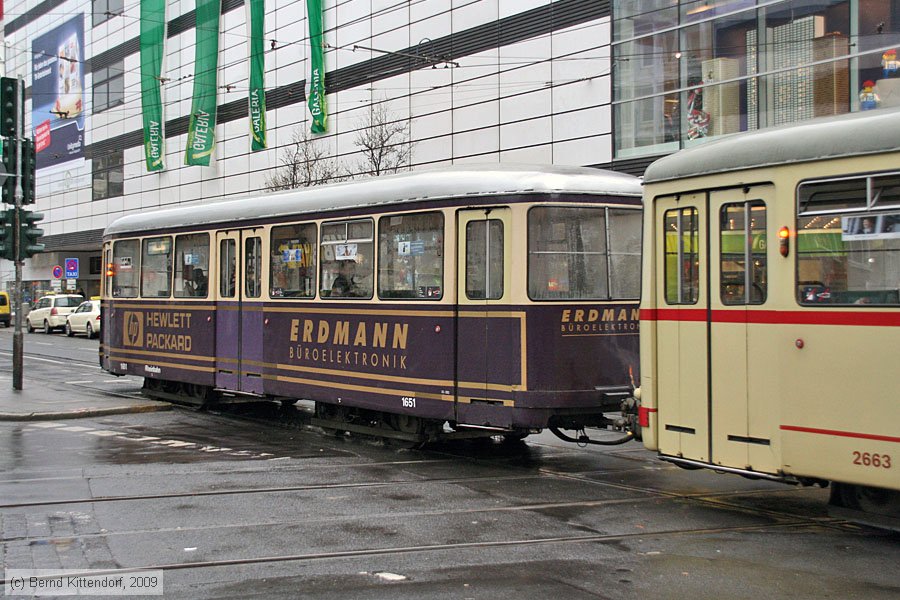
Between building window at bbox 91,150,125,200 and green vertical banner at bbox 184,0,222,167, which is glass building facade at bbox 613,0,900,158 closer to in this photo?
green vertical banner at bbox 184,0,222,167

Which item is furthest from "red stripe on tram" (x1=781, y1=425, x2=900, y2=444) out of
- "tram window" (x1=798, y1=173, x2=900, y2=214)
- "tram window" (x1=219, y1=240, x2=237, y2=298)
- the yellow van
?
the yellow van

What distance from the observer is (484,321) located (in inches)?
439

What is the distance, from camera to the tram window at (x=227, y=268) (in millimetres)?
15148

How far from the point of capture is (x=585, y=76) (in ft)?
93.9

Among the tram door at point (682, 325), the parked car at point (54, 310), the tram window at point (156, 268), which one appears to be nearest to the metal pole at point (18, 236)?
the tram window at point (156, 268)

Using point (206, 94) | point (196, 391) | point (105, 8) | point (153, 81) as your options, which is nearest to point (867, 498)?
point (196, 391)

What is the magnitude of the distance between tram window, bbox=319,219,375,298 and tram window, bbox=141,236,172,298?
183 inches

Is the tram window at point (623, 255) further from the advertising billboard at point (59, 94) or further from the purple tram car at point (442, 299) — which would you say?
the advertising billboard at point (59, 94)

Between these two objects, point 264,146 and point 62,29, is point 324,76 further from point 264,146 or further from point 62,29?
point 62,29

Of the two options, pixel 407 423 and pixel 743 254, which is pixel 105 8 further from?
pixel 743 254

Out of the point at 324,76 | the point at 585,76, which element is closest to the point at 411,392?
the point at 585,76

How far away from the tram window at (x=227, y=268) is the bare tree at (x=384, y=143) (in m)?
18.9

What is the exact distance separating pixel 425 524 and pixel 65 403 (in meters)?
10.5

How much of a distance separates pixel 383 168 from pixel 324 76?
18.6ft
